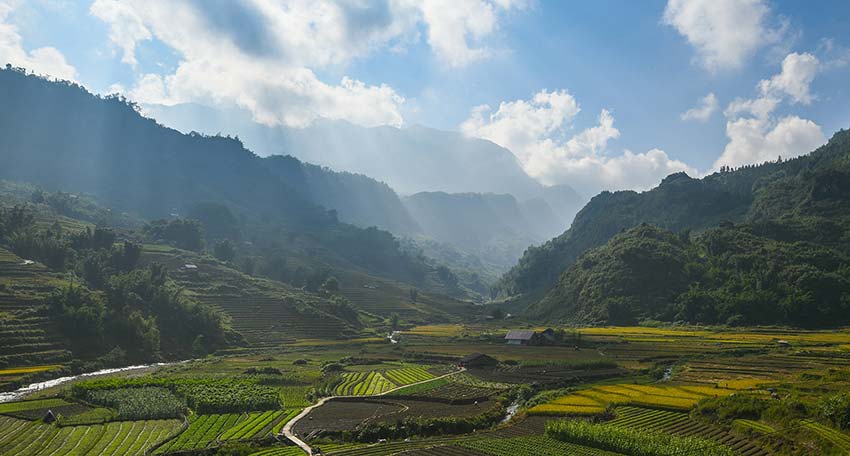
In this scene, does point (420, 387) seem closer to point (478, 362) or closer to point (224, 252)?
point (478, 362)

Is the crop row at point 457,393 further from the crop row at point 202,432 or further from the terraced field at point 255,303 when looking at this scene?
the terraced field at point 255,303

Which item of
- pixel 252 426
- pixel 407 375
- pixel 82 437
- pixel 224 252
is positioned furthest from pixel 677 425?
pixel 224 252

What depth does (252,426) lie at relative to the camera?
134 feet

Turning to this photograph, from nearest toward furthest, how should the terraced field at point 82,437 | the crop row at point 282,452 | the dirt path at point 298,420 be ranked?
the terraced field at point 82,437 < the crop row at point 282,452 < the dirt path at point 298,420

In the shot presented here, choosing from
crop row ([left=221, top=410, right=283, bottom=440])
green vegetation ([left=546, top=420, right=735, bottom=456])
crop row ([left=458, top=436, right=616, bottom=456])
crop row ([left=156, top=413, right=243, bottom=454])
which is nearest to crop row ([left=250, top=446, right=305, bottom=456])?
crop row ([left=221, top=410, right=283, bottom=440])

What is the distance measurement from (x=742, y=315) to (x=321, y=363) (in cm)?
8156

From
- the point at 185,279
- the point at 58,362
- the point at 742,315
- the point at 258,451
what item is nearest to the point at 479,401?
the point at 258,451

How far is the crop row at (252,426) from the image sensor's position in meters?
37.9

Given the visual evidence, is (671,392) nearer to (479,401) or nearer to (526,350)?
(479,401)

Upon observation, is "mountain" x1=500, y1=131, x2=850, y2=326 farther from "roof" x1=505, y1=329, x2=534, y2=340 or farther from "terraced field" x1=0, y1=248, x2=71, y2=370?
"terraced field" x1=0, y1=248, x2=71, y2=370

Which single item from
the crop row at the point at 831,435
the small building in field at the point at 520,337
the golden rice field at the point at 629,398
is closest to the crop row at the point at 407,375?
the golden rice field at the point at 629,398

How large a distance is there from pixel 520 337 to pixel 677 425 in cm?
5533

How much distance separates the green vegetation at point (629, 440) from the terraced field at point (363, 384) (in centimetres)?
2473

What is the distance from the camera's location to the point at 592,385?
2154 inches
